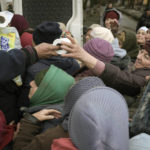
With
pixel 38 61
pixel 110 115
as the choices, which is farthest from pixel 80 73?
pixel 110 115

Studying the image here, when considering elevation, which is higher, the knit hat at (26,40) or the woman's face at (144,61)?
the woman's face at (144,61)

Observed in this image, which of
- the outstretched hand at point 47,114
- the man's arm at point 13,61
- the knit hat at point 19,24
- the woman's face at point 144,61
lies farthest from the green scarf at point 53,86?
the knit hat at point 19,24

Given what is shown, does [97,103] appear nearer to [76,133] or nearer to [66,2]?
[76,133]

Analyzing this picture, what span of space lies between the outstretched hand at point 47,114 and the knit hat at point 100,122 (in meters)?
0.40

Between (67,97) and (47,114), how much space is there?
24 cm

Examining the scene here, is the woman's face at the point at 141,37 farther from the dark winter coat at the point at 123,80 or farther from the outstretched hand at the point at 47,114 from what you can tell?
the outstretched hand at the point at 47,114

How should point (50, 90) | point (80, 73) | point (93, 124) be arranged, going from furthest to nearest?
point (80, 73) < point (50, 90) < point (93, 124)

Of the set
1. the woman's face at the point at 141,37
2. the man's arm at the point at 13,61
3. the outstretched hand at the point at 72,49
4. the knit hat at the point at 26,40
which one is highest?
the outstretched hand at the point at 72,49

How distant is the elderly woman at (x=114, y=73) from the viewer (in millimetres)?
1433

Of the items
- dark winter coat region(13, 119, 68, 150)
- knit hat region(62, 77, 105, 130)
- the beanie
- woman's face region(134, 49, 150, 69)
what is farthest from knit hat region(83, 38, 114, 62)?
the beanie

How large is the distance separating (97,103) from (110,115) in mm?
69

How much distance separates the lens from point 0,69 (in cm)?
137

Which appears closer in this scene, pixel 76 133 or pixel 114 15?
pixel 76 133

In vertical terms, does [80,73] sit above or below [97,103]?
below
